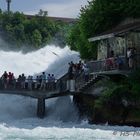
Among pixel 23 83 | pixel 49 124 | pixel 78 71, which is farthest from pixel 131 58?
pixel 23 83

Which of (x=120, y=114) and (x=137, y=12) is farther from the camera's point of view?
(x=137, y=12)

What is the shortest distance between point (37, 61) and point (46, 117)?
29522mm

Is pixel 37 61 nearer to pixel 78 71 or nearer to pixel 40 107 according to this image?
pixel 40 107

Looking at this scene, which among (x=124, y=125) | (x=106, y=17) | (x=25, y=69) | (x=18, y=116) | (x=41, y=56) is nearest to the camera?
(x=124, y=125)

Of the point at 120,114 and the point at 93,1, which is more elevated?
the point at 93,1

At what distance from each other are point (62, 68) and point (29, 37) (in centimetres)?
6442

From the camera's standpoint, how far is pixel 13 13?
443ft

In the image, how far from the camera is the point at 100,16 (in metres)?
57.8

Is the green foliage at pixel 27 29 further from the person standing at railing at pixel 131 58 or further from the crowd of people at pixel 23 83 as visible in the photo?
the person standing at railing at pixel 131 58

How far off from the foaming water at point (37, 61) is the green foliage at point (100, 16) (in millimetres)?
4764

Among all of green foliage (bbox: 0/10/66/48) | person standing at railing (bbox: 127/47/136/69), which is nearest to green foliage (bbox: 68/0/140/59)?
person standing at railing (bbox: 127/47/136/69)

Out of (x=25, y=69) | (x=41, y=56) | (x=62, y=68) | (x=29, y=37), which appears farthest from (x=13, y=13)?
(x=62, y=68)

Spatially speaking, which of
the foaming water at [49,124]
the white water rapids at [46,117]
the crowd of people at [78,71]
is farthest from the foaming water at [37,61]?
the crowd of people at [78,71]

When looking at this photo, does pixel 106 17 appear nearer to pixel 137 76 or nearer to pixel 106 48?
pixel 106 48
